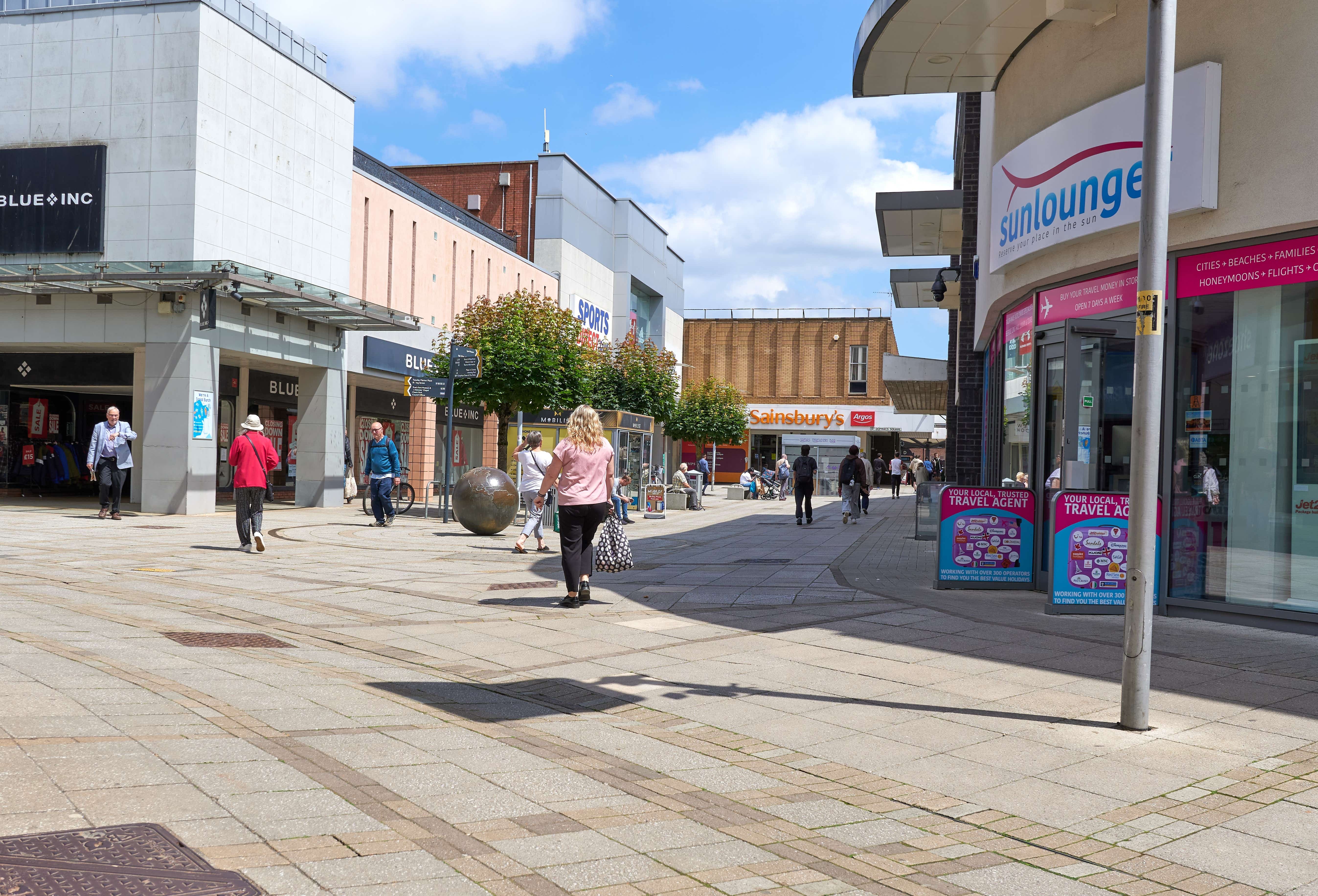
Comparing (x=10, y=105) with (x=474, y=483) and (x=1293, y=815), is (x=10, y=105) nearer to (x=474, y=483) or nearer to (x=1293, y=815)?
(x=474, y=483)

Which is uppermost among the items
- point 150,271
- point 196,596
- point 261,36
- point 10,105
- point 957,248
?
point 261,36

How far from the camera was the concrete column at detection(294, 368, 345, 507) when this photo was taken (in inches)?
966

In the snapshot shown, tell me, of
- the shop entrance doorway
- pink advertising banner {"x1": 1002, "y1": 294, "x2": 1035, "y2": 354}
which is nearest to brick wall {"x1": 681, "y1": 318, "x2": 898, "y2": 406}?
pink advertising banner {"x1": 1002, "y1": 294, "x2": 1035, "y2": 354}

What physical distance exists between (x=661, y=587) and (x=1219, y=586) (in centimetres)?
514

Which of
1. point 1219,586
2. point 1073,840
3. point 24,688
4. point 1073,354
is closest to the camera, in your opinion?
point 1073,840

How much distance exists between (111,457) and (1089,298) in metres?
15.4

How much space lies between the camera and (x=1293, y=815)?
439 centimetres

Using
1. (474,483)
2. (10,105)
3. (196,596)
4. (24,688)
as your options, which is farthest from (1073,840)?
(10,105)

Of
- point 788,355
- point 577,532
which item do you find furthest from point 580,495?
point 788,355

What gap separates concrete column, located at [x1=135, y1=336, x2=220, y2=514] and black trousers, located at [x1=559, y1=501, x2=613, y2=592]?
1300cm

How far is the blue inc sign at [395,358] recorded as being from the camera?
27.4 m

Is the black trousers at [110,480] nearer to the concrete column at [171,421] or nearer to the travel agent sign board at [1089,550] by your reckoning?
the concrete column at [171,421]

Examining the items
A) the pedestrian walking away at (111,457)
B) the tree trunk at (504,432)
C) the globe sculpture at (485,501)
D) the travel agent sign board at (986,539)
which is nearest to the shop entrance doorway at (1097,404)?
the travel agent sign board at (986,539)

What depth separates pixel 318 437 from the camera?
24.5m
